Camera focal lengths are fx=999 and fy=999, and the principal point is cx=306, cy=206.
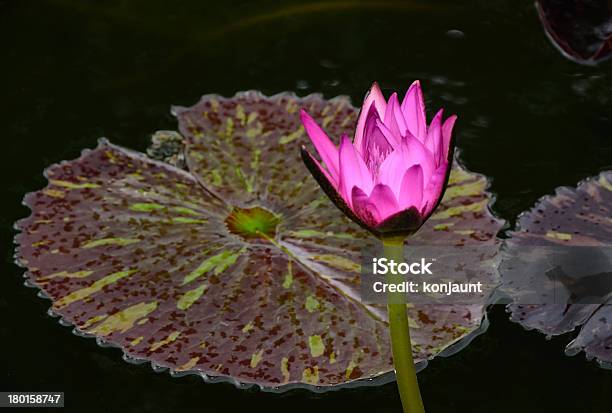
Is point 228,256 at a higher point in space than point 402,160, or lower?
higher

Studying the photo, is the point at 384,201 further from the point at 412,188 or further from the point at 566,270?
the point at 566,270

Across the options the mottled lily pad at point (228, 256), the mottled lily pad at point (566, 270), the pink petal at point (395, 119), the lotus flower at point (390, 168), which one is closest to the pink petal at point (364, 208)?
the lotus flower at point (390, 168)

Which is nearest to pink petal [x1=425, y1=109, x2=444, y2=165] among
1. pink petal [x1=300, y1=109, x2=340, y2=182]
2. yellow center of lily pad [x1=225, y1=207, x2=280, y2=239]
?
pink petal [x1=300, y1=109, x2=340, y2=182]

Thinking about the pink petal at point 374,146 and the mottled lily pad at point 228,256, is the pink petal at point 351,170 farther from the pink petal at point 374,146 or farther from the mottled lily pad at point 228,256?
the mottled lily pad at point 228,256

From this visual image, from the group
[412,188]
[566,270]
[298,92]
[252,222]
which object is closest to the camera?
[412,188]

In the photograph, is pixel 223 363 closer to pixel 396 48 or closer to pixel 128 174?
pixel 128 174

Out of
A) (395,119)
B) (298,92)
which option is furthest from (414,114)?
(298,92)

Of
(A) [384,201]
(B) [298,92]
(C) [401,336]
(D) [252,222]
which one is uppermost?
(B) [298,92]

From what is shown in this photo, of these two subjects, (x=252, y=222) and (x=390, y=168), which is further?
(x=252, y=222)

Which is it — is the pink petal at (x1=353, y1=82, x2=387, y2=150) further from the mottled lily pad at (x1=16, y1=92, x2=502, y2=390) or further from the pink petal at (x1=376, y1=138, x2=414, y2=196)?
the mottled lily pad at (x1=16, y1=92, x2=502, y2=390)
